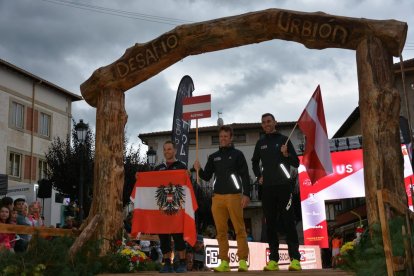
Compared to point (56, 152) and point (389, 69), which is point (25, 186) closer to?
point (56, 152)

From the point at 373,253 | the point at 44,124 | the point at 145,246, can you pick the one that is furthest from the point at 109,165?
the point at 44,124

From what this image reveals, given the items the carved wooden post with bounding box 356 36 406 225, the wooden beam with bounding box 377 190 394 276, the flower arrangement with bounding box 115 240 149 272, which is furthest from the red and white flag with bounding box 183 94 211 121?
the wooden beam with bounding box 377 190 394 276

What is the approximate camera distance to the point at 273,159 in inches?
269

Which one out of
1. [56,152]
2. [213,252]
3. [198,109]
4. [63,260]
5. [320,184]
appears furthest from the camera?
[56,152]

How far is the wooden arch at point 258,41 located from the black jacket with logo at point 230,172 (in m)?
1.59

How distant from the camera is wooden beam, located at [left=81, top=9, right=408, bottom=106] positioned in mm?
6832

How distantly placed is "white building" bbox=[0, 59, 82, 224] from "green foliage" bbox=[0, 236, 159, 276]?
2342 cm

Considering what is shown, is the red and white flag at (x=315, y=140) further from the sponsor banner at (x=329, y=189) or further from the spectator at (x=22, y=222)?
the sponsor banner at (x=329, y=189)

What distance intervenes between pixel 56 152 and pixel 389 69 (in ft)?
65.6

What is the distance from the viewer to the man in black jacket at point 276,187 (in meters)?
6.71

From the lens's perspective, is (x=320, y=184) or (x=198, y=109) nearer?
(x=198, y=109)

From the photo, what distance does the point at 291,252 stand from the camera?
6.74 metres

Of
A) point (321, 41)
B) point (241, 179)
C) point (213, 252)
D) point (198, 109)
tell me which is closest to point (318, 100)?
point (321, 41)

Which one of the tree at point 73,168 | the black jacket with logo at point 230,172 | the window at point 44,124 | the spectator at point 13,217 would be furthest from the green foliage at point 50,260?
the window at point 44,124
